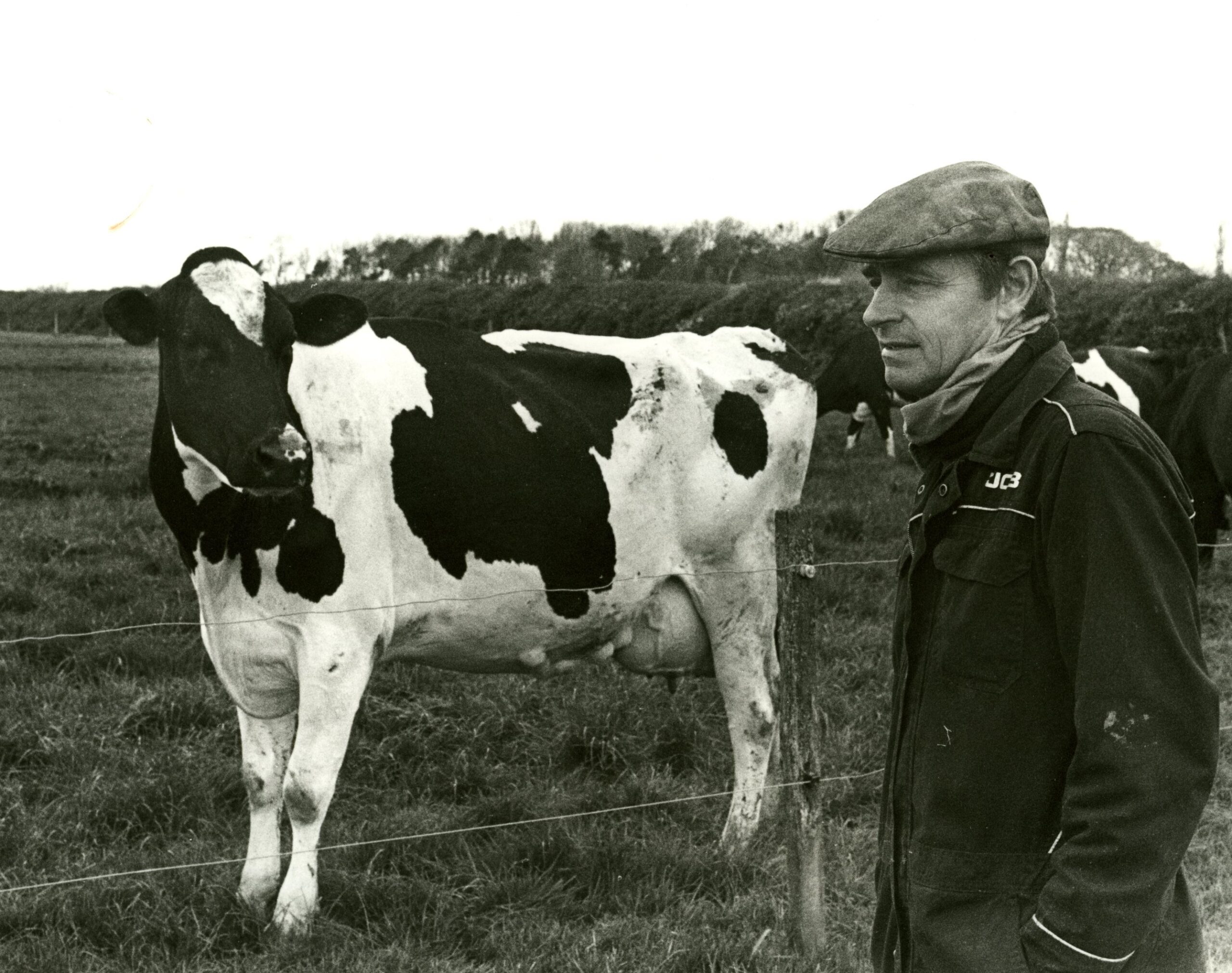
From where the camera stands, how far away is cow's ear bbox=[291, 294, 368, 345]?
4895 mm

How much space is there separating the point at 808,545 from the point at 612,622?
1445mm

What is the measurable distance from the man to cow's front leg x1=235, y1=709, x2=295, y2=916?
3.03 meters

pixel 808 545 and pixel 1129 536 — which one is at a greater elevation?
pixel 1129 536

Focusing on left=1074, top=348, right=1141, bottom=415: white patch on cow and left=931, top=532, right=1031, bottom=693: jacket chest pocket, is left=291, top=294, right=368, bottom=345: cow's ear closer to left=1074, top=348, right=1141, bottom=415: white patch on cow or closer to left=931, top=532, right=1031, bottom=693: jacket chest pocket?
left=931, top=532, right=1031, bottom=693: jacket chest pocket

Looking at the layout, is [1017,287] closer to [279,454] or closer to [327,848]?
[279,454]

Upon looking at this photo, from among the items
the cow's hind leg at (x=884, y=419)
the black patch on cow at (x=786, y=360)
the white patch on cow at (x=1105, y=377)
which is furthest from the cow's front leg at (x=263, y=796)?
the cow's hind leg at (x=884, y=419)

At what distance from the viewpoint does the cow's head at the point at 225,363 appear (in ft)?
14.5

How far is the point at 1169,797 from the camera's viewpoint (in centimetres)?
183

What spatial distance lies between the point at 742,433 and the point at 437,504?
5.52ft

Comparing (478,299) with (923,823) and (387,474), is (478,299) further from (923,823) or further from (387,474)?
(923,823)

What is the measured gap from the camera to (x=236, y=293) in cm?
461

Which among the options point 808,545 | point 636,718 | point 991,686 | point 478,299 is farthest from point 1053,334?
point 478,299

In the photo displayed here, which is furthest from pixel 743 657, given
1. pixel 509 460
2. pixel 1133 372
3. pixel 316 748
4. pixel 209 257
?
pixel 1133 372

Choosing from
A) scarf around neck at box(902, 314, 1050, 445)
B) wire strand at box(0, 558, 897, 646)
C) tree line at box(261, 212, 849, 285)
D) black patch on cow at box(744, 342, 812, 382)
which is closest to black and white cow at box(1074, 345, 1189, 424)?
tree line at box(261, 212, 849, 285)
